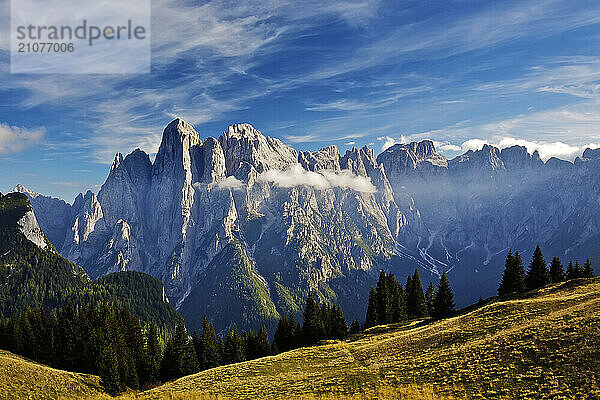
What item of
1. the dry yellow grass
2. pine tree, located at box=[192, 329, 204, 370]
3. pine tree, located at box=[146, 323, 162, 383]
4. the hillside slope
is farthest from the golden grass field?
pine tree, located at box=[192, 329, 204, 370]

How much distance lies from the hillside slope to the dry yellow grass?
24.1 metres

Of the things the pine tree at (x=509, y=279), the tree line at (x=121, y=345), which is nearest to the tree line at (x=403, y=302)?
the tree line at (x=121, y=345)

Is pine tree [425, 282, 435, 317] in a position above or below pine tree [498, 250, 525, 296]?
below

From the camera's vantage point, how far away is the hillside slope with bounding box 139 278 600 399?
26.5 meters

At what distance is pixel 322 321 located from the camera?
9381cm

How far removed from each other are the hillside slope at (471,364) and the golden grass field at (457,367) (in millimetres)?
74

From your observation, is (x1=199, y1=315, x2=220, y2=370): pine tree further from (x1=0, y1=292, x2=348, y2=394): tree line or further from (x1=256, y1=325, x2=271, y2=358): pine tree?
(x1=256, y1=325, x2=271, y2=358): pine tree

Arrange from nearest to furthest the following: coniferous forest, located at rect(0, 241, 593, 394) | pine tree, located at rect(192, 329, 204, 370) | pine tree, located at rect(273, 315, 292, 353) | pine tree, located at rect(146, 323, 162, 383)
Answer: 1. coniferous forest, located at rect(0, 241, 593, 394)
2. pine tree, located at rect(146, 323, 162, 383)
3. pine tree, located at rect(192, 329, 204, 370)
4. pine tree, located at rect(273, 315, 292, 353)

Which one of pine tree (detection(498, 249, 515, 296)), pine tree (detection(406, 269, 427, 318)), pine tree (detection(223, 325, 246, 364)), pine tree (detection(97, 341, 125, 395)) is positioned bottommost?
pine tree (detection(223, 325, 246, 364))

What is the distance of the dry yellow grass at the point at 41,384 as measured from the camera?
52.5 meters

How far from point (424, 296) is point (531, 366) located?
250 feet

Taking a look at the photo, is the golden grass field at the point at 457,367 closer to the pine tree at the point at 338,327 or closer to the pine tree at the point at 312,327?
the pine tree at the point at 312,327

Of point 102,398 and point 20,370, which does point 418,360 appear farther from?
point 20,370

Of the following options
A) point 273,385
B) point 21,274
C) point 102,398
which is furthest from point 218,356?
point 21,274
